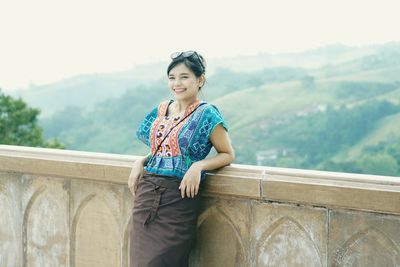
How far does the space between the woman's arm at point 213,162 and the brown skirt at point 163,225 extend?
68 millimetres

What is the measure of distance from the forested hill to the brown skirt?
90.4 feet

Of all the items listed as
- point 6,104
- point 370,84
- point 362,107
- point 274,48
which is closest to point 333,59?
point 274,48

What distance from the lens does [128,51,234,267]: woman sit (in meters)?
2.54

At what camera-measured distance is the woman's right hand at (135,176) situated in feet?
8.98

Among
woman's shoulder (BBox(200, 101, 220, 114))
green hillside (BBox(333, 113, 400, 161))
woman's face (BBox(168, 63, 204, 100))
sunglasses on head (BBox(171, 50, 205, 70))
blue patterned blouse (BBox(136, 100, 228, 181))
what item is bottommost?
green hillside (BBox(333, 113, 400, 161))

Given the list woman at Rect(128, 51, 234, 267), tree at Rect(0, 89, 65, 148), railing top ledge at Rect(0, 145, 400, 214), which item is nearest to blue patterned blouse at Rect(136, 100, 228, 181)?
woman at Rect(128, 51, 234, 267)

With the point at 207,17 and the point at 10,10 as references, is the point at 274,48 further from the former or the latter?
the point at 10,10

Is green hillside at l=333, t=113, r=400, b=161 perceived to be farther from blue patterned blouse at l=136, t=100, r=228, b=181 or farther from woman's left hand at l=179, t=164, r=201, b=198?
woman's left hand at l=179, t=164, r=201, b=198

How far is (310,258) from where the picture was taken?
8.26 ft

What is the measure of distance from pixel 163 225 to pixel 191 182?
0.23 m

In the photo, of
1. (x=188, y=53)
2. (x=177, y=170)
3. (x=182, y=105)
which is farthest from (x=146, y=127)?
(x=188, y=53)

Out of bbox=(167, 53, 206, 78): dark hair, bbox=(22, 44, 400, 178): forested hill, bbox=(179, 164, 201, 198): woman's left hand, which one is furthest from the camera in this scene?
bbox=(22, 44, 400, 178): forested hill

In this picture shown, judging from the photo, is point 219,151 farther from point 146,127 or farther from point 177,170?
point 146,127

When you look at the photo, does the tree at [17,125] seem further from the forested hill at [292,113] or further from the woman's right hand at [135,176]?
the woman's right hand at [135,176]
